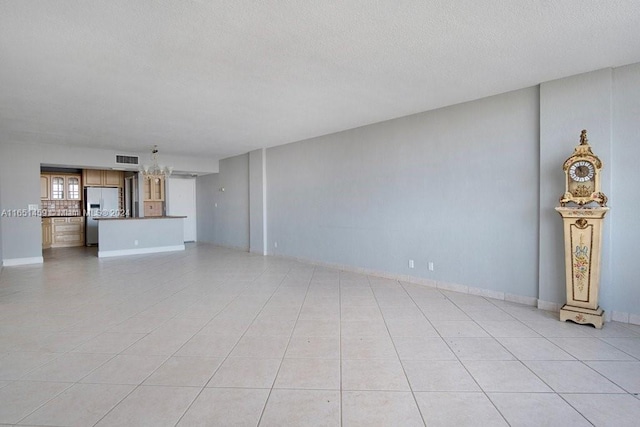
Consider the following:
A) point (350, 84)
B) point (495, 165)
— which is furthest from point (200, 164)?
point (495, 165)

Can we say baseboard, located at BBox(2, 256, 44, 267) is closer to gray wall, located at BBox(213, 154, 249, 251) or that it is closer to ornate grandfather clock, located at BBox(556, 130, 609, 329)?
gray wall, located at BBox(213, 154, 249, 251)

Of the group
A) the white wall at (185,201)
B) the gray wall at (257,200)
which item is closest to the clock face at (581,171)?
the gray wall at (257,200)

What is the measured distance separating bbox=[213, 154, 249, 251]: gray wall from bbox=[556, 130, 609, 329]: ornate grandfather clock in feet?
23.4

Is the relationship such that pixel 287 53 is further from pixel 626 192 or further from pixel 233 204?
pixel 233 204

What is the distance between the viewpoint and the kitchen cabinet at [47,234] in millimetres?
9773

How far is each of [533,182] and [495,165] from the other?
496mm

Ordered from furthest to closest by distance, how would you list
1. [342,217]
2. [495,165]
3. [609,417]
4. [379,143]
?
[342,217] → [379,143] → [495,165] → [609,417]

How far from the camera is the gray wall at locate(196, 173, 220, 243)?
10.4 metres

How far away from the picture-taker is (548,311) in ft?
12.6

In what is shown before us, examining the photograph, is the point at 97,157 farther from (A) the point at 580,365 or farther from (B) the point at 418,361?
(A) the point at 580,365

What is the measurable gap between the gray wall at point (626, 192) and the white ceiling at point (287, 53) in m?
0.30

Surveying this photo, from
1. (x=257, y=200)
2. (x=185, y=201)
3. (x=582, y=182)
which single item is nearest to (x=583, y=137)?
(x=582, y=182)

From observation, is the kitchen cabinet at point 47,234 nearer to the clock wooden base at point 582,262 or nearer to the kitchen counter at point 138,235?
the kitchen counter at point 138,235

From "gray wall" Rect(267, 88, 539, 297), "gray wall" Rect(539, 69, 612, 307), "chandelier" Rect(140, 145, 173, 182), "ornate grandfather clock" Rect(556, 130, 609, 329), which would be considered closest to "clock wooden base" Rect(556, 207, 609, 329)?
"ornate grandfather clock" Rect(556, 130, 609, 329)
